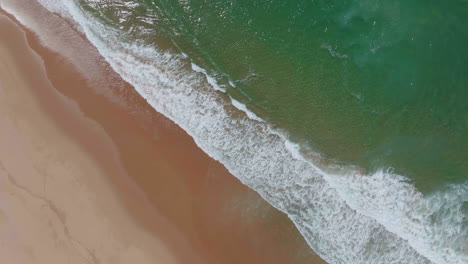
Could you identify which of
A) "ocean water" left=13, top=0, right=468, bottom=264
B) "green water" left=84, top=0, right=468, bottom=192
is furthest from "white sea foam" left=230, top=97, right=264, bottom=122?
"green water" left=84, top=0, right=468, bottom=192

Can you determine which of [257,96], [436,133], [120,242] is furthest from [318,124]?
[120,242]

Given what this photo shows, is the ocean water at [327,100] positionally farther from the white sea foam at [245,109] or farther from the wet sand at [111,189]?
the wet sand at [111,189]

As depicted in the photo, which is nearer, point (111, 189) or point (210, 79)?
point (111, 189)

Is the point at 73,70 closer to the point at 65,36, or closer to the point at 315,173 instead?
the point at 65,36

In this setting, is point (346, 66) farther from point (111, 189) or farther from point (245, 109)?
point (111, 189)

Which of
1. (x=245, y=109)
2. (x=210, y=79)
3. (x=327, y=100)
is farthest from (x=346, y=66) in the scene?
(x=210, y=79)

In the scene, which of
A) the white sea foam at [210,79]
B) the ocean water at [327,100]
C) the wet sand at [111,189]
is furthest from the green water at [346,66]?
the wet sand at [111,189]
